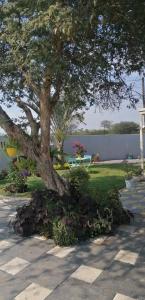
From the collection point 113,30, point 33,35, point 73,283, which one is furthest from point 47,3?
point 73,283

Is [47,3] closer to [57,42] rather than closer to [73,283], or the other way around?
[57,42]

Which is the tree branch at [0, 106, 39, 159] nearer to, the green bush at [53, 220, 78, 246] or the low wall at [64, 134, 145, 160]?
the green bush at [53, 220, 78, 246]

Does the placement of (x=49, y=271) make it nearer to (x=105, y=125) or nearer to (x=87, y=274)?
(x=87, y=274)

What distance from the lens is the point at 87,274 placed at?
3.86m

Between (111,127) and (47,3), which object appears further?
(111,127)

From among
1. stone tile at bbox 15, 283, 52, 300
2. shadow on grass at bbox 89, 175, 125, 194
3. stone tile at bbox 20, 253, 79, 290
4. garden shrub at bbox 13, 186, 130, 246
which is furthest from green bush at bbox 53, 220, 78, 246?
shadow on grass at bbox 89, 175, 125, 194

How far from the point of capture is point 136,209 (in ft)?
22.5

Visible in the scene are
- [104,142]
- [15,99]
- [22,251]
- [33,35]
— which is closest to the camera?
[33,35]

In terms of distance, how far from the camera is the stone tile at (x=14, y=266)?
4094 millimetres

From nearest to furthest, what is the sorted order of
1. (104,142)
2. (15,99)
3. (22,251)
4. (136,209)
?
(22,251) → (15,99) → (136,209) → (104,142)

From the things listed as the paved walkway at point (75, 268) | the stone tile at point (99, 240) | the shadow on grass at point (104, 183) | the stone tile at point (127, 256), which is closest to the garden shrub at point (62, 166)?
the shadow on grass at point (104, 183)

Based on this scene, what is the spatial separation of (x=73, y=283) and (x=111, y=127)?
36.2 m

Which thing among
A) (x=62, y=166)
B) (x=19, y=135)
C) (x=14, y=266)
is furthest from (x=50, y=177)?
(x=62, y=166)

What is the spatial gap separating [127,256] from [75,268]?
77 centimetres
